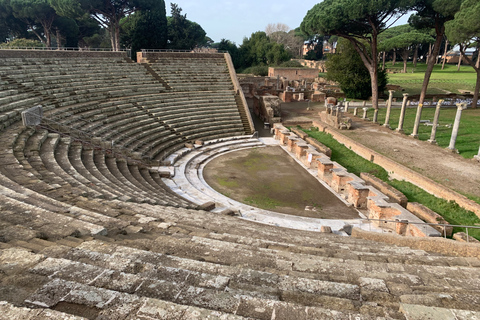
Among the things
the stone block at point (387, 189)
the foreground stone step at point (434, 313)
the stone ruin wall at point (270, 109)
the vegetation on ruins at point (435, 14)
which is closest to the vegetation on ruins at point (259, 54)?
the stone ruin wall at point (270, 109)

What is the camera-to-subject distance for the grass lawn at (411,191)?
10930 mm

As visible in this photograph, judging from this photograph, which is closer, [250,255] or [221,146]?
[250,255]

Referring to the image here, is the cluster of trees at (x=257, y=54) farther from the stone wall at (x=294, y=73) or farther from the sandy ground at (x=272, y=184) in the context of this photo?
the sandy ground at (x=272, y=184)

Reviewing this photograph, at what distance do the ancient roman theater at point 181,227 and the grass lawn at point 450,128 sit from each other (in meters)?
7.18

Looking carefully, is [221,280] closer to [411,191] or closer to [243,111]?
[411,191]

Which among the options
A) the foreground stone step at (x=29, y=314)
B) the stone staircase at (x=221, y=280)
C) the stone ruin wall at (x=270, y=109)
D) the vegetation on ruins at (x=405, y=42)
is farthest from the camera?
the vegetation on ruins at (x=405, y=42)

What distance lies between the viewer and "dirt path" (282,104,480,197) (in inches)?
522

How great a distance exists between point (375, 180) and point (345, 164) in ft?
11.2

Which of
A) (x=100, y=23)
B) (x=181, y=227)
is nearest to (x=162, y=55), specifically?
(x=100, y=23)

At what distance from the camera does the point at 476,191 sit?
12.4m

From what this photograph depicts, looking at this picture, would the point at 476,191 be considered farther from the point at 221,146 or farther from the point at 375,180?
the point at 221,146

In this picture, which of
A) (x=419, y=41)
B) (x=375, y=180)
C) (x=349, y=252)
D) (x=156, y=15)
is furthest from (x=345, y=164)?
(x=419, y=41)

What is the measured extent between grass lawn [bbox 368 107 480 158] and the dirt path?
107 cm

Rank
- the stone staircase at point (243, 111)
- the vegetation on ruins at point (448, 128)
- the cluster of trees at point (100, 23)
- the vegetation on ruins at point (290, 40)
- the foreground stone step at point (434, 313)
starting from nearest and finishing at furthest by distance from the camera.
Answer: the foreground stone step at point (434, 313)
the vegetation on ruins at point (448, 128)
the stone staircase at point (243, 111)
the cluster of trees at point (100, 23)
the vegetation on ruins at point (290, 40)
